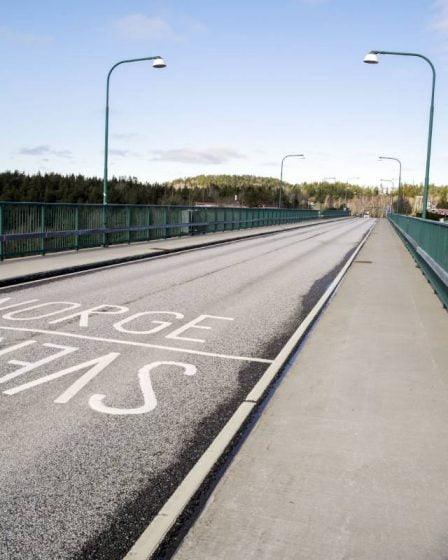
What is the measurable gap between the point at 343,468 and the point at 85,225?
1752 cm

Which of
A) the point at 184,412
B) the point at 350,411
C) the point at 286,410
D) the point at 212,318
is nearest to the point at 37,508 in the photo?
the point at 184,412

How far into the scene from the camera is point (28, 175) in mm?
128875

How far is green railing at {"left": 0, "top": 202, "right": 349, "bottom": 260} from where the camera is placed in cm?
1672

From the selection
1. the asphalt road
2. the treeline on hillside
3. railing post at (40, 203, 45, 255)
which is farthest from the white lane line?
the treeline on hillside

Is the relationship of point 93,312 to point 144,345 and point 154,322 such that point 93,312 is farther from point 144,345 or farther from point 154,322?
point 144,345

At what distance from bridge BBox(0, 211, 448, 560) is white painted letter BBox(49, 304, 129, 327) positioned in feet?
0.21

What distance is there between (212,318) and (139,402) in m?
4.25

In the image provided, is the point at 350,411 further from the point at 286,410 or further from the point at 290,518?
the point at 290,518

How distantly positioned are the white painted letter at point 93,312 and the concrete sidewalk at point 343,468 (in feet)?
11.4

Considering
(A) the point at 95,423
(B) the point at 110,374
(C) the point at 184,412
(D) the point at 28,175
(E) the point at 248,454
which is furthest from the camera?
(D) the point at 28,175

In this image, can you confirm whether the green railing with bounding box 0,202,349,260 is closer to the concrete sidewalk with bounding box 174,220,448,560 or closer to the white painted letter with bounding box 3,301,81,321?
the white painted letter with bounding box 3,301,81,321

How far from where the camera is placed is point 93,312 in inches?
389

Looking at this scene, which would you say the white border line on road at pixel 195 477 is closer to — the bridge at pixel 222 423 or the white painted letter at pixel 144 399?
the bridge at pixel 222 423

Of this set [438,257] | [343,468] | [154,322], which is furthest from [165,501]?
[438,257]
